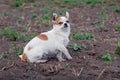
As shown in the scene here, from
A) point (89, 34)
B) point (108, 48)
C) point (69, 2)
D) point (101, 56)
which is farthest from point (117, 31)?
point (69, 2)

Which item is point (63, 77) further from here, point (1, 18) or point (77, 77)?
point (1, 18)

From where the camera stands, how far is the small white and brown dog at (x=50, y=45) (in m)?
8.49

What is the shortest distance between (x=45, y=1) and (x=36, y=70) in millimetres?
11038

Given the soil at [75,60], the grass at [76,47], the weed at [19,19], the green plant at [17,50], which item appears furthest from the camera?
the weed at [19,19]

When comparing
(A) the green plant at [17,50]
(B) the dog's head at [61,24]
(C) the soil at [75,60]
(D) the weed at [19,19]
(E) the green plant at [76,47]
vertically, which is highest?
(B) the dog's head at [61,24]

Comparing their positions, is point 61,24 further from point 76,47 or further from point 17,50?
point 17,50

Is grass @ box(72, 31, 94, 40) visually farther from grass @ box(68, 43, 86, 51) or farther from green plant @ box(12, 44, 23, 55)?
green plant @ box(12, 44, 23, 55)

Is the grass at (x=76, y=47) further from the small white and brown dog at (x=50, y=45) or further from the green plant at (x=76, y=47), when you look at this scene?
the small white and brown dog at (x=50, y=45)

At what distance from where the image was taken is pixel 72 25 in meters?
13.4

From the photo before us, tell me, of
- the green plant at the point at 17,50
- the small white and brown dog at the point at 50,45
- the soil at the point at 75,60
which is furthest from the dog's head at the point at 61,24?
the green plant at the point at 17,50

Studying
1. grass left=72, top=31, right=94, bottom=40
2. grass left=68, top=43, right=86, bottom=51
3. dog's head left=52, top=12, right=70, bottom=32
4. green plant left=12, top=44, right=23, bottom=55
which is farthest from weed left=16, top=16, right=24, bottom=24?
dog's head left=52, top=12, right=70, bottom=32

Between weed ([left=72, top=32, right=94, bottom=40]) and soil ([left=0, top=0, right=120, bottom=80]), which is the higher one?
weed ([left=72, top=32, right=94, bottom=40])

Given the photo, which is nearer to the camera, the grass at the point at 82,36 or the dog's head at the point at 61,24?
the dog's head at the point at 61,24

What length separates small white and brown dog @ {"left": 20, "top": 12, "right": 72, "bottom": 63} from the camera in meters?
8.49
